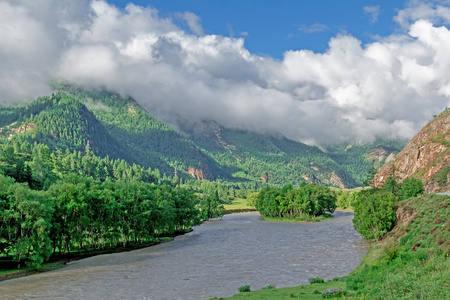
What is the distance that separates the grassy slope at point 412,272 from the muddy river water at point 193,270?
12.9 m

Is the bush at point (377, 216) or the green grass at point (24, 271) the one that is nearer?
the green grass at point (24, 271)

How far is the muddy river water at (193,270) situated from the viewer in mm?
63094

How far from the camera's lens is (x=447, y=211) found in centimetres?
6994

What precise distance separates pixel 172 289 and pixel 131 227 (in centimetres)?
6099

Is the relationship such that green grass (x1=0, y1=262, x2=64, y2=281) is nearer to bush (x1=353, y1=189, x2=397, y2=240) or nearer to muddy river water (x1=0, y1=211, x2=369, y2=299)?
muddy river water (x1=0, y1=211, x2=369, y2=299)

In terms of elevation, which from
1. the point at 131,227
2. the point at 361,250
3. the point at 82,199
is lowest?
the point at 361,250

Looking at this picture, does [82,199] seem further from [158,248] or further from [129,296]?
[129,296]

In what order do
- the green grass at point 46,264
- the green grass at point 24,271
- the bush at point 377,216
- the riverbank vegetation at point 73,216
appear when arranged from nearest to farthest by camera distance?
the green grass at point 24,271, the green grass at point 46,264, the riverbank vegetation at point 73,216, the bush at point 377,216

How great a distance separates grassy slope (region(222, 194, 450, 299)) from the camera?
29264 mm

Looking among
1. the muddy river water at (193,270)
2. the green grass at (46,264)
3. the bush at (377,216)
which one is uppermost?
the bush at (377,216)

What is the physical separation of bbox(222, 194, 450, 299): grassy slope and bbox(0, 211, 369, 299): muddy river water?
1291 cm

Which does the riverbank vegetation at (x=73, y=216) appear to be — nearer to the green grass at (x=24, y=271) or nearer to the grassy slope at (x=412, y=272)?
the green grass at (x=24, y=271)

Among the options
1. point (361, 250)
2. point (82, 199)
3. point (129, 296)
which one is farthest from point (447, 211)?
point (82, 199)

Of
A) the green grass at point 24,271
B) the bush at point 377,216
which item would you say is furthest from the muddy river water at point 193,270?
the bush at point 377,216
